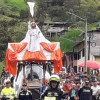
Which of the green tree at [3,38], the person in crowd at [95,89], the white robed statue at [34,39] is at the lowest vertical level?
the person in crowd at [95,89]

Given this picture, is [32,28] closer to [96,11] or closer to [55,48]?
[55,48]

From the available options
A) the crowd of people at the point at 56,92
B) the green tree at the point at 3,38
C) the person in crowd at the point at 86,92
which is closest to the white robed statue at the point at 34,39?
the crowd of people at the point at 56,92

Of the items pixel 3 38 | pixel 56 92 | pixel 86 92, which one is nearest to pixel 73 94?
pixel 86 92

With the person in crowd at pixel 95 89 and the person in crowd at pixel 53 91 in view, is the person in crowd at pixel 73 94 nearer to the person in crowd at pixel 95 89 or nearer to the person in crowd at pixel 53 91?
the person in crowd at pixel 95 89

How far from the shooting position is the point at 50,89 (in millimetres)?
11859

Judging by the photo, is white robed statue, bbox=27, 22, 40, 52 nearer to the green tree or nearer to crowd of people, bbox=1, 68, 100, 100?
crowd of people, bbox=1, 68, 100, 100

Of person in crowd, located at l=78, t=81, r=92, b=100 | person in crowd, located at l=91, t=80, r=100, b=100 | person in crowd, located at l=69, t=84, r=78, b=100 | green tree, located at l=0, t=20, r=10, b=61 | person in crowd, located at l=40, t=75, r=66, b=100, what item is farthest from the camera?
green tree, located at l=0, t=20, r=10, b=61

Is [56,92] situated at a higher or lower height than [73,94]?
lower

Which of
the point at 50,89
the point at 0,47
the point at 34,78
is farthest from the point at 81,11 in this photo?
the point at 50,89

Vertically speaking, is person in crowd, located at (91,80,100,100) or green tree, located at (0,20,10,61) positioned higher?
green tree, located at (0,20,10,61)

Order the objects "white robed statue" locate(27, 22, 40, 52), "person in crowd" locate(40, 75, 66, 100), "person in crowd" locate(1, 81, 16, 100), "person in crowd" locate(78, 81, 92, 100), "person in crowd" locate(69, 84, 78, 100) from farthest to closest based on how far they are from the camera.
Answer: "white robed statue" locate(27, 22, 40, 52)
"person in crowd" locate(69, 84, 78, 100)
"person in crowd" locate(78, 81, 92, 100)
"person in crowd" locate(1, 81, 16, 100)
"person in crowd" locate(40, 75, 66, 100)

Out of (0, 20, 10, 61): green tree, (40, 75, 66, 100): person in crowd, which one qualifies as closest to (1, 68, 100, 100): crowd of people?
(40, 75, 66, 100): person in crowd

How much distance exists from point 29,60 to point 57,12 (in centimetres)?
8451

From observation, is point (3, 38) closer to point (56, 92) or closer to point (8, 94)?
point (8, 94)
